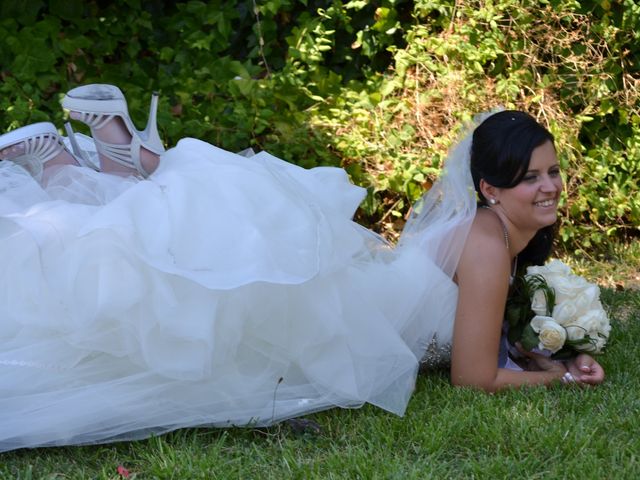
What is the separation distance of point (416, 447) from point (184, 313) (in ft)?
2.50

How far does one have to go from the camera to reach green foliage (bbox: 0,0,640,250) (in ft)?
17.5

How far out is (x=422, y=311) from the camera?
3.39m

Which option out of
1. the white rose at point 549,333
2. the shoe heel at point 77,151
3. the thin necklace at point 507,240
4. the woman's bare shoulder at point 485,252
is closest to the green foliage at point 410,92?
the shoe heel at point 77,151

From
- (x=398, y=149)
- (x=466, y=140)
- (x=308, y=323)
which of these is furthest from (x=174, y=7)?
(x=308, y=323)

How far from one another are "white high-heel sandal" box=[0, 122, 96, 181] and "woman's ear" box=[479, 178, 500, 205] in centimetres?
149

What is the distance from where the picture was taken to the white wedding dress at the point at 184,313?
9.43 feet

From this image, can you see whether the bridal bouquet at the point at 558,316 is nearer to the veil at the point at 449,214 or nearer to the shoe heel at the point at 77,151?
the veil at the point at 449,214

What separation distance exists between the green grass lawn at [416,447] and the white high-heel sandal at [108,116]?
1.06 metres

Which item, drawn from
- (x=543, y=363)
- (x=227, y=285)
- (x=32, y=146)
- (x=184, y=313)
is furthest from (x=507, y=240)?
(x=32, y=146)

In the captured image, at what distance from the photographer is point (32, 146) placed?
3420mm

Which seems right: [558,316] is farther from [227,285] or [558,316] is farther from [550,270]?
[227,285]

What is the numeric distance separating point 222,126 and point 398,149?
954 millimetres

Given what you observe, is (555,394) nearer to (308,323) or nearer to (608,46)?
(308,323)

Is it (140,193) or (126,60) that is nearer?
(140,193)
